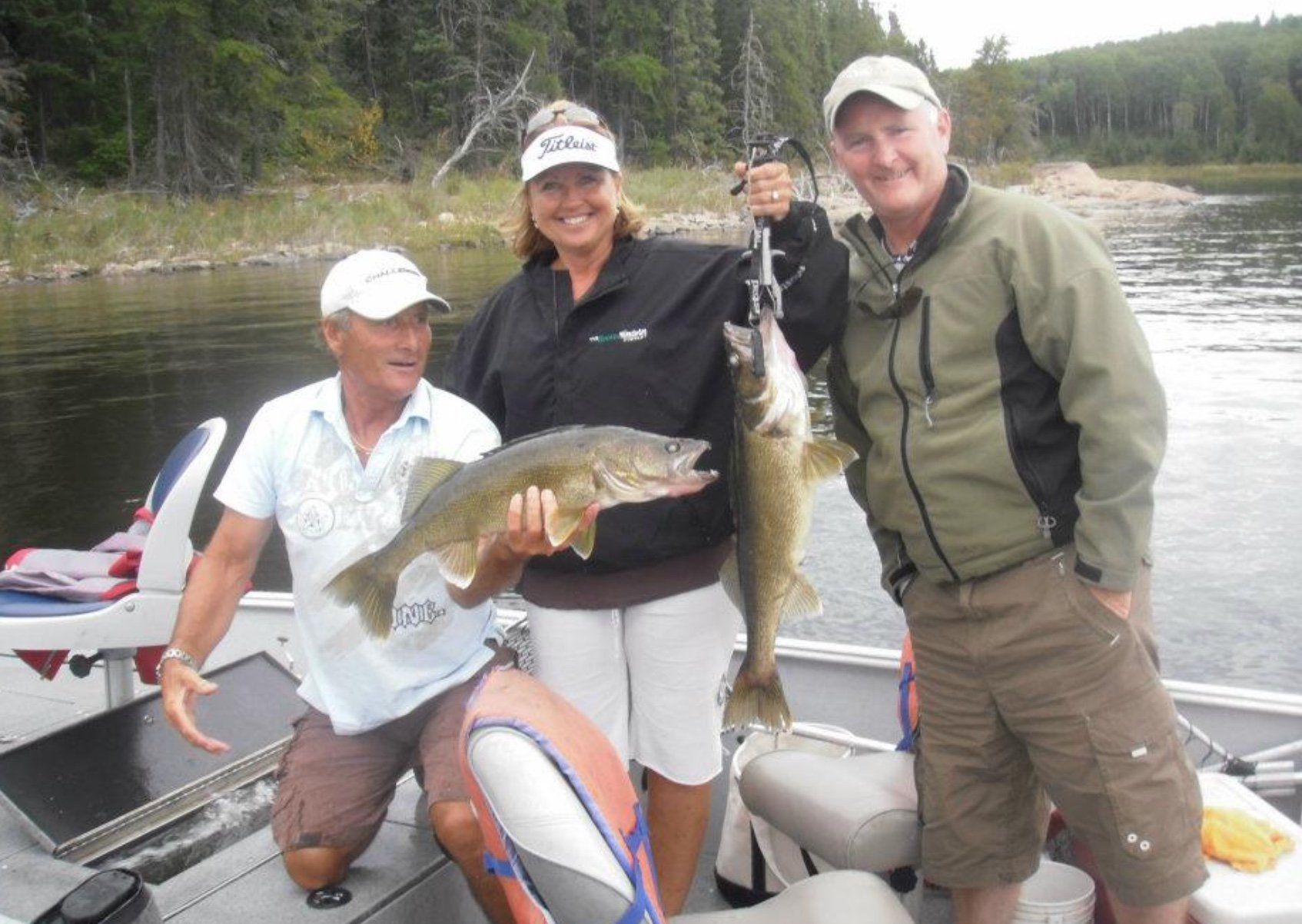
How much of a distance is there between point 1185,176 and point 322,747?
379 ft

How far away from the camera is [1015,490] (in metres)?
2.82

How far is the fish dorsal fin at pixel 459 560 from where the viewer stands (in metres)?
3.09

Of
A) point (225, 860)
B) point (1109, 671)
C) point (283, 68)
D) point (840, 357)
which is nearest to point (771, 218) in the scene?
point (840, 357)

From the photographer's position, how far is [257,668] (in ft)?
15.3

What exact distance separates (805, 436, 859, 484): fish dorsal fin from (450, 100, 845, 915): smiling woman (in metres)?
0.28

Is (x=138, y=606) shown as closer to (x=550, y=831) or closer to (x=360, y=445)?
(x=360, y=445)

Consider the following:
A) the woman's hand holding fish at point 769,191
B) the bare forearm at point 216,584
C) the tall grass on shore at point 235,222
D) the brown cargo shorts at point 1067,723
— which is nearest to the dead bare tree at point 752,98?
the woman's hand holding fish at point 769,191

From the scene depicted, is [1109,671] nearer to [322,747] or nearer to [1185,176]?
[322,747]

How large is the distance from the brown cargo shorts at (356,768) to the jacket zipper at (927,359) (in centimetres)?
140

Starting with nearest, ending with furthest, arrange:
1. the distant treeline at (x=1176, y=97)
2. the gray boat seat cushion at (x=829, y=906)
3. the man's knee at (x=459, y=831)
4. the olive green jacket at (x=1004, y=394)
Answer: the gray boat seat cushion at (x=829, y=906), the olive green jacket at (x=1004, y=394), the man's knee at (x=459, y=831), the distant treeline at (x=1176, y=97)

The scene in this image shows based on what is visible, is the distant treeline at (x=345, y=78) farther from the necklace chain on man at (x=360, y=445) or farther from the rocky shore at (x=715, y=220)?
the necklace chain on man at (x=360, y=445)

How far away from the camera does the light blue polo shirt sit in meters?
3.37

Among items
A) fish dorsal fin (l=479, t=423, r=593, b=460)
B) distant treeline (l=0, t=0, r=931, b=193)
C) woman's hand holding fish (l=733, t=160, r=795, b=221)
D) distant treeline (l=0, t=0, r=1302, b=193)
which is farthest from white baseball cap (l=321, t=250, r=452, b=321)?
distant treeline (l=0, t=0, r=931, b=193)

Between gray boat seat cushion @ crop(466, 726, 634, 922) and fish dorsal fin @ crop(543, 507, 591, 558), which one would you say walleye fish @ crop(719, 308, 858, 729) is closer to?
fish dorsal fin @ crop(543, 507, 591, 558)
